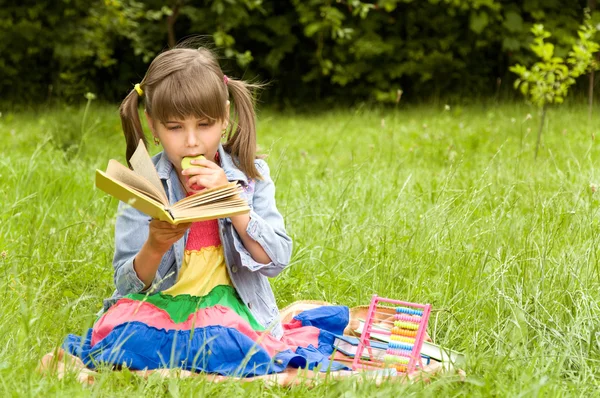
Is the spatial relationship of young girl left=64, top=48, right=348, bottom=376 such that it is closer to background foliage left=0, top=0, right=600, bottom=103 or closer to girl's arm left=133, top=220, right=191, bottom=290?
girl's arm left=133, top=220, right=191, bottom=290

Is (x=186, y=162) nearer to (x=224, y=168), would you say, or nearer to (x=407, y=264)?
(x=224, y=168)

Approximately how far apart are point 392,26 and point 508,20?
68.8 inches

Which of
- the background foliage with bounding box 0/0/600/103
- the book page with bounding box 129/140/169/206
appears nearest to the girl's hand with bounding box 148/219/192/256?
the book page with bounding box 129/140/169/206

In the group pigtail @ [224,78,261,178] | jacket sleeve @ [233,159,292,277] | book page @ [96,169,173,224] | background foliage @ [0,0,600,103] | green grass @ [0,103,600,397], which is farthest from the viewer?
background foliage @ [0,0,600,103]

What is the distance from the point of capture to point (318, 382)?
7.68 feet

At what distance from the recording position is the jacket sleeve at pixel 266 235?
8.38ft

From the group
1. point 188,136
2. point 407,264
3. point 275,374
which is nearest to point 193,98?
point 188,136

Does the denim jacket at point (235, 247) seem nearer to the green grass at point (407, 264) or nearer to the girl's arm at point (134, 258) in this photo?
the girl's arm at point (134, 258)

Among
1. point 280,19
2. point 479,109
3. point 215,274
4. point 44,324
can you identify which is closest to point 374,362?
point 215,274

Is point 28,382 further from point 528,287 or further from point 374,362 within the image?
point 528,287

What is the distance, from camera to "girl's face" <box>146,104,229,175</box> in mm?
2514

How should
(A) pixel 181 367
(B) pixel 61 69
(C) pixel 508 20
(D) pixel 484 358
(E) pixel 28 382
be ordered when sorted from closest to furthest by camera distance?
(E) pixel 28 382 → (A) pixel 181 367 → (D) pixel 484 358 → (C) pixel 508 20 → (B) pixel 61 69

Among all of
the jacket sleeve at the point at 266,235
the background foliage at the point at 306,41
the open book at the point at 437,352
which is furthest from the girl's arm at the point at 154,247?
the background foliage at the point at 306,41

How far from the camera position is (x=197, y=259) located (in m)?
2.66
